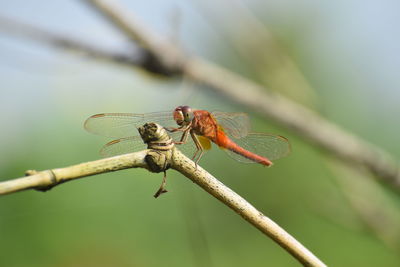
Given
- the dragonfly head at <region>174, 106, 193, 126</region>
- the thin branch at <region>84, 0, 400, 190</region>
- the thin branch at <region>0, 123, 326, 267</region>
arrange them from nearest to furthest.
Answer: the thin branch at <region>0, 123, 326, 267</region> < the dragonfly head at <region>174, 106, 193, 126</region> < the thin branch at <region>84, 0, 400, 190</region>

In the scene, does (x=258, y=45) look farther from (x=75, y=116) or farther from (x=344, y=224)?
(x=75, y=116)

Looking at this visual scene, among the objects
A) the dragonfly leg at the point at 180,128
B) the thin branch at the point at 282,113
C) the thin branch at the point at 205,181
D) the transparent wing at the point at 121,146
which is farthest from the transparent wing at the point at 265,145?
the thin branch at the point at 282,113

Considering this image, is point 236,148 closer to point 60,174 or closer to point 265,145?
point 265,145

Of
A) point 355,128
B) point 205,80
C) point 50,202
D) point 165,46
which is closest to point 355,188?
point 205,80

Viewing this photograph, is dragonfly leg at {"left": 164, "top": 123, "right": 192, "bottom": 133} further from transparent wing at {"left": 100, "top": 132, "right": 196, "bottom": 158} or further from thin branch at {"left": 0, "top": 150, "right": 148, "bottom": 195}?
thin branch at {"left": 0, "top": 150, "right": 148, "bottom": 195}

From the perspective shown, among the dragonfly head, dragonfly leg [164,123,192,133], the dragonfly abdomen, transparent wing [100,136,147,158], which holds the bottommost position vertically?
transparent wing [100,136,147,158]

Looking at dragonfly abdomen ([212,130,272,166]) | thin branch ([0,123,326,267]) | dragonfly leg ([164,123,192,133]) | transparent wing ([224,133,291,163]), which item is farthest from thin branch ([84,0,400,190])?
thin branch ([0,123,326,267])

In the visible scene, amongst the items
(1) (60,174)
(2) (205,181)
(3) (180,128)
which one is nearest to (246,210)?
(2) (205,181)
